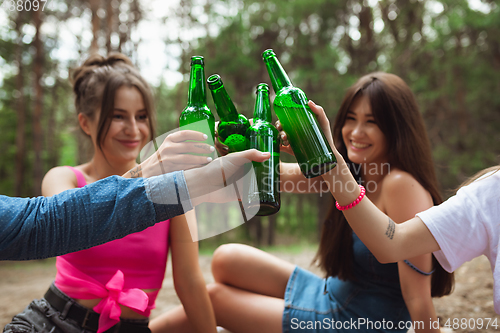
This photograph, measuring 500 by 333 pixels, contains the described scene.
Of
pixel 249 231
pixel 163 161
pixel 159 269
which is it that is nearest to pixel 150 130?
pixel 159 269

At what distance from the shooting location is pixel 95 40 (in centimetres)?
704

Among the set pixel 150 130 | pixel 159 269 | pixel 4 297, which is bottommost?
pixel 4 297

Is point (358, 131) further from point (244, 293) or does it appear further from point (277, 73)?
point (244, 293)

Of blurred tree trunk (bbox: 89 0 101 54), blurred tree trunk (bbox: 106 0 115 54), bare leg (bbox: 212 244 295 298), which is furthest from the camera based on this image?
blurred tree trunk (bbox: 106 0 115 54)

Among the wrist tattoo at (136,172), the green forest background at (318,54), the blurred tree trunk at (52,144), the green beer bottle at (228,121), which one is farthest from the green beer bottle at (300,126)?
the blurred tree trunk at (52,144)

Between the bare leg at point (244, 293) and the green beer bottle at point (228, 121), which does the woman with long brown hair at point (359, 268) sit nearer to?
the bare leg at point (244, 293)

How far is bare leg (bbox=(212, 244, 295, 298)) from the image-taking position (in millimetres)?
1892

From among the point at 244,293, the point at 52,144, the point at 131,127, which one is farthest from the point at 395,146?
the point at 52,144

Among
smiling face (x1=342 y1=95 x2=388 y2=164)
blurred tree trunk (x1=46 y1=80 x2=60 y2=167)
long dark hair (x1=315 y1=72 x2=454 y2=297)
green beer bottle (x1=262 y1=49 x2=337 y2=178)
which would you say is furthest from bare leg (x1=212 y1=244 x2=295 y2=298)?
blurred tree trunk (x1=46 y1=80 x2=60 y2=167)

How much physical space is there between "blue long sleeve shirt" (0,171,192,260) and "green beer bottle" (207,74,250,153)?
0.28 metres

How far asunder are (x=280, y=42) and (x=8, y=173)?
10176 mm

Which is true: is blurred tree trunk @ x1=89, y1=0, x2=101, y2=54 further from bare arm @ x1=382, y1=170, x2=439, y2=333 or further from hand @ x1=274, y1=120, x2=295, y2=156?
bare arm @ x1=382, y1=170, x2=439, y2=333

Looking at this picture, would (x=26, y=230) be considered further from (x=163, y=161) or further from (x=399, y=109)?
(x=399, y=109)

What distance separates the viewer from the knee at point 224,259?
191 cm
